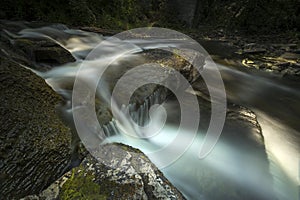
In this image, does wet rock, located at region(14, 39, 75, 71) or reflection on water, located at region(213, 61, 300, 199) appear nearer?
reflection on water, located at region(213, 61, 300, 199)

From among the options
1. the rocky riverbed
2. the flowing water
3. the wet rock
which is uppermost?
the wet rock

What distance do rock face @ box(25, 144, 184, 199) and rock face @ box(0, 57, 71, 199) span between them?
15 centimetres

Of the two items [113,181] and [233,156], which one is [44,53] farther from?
[233,156]

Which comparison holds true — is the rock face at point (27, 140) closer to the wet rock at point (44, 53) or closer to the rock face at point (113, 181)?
the rock face at point (113, 181)

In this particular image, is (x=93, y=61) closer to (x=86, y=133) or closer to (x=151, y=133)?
(x=151, y=133)

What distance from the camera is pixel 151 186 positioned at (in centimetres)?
195

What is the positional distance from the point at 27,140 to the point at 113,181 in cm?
85

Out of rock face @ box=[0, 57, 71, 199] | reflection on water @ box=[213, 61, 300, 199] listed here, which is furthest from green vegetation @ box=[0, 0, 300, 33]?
rock face @ box=[0, 57, 71, 199]

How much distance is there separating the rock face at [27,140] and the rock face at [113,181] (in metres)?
0.15

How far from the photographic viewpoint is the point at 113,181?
1896 millimetres

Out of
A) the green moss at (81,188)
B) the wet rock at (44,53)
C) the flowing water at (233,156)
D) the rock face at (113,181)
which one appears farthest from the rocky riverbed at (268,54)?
the green moss at (81,188)

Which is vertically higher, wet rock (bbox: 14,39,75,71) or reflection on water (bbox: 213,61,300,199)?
wet rock (bbox: 14,39,75,71)

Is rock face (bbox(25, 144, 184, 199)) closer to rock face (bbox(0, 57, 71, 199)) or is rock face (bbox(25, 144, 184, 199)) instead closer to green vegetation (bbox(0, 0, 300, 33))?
rock face (bbox(0, 57, 71, 199))

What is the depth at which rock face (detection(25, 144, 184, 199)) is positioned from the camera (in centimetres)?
179
